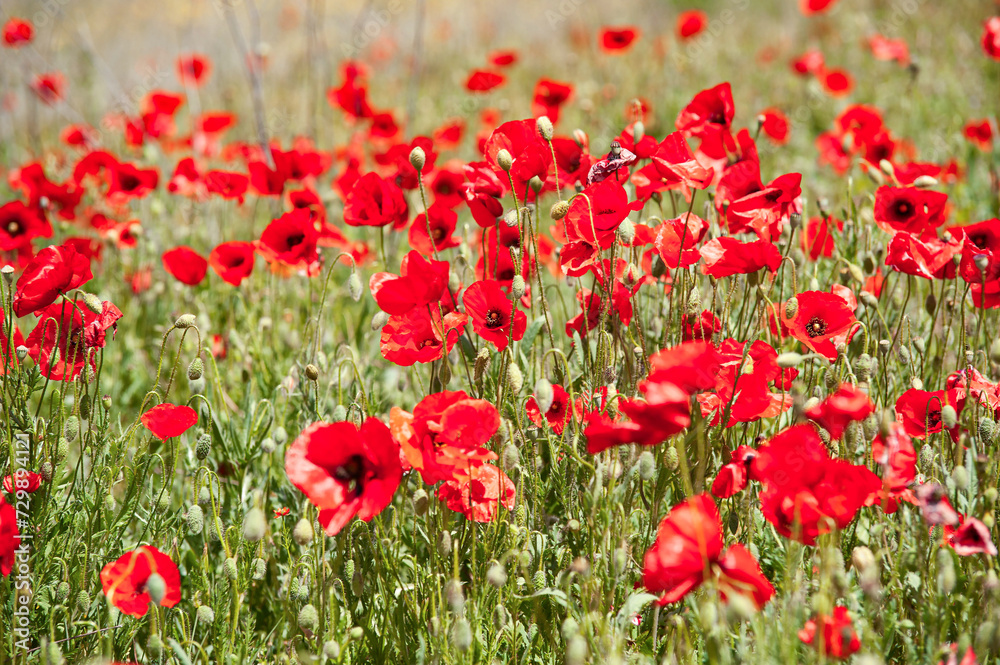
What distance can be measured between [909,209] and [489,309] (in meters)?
1.19

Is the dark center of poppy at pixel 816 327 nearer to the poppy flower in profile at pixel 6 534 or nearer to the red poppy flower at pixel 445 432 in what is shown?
the red poppy flower at pixel 445 432

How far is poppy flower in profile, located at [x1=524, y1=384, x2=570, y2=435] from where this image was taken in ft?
6.23

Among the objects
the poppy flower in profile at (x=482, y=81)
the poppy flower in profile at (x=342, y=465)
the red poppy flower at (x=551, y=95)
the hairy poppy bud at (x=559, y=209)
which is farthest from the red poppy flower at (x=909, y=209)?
the poppy flower in profile at (x=482, y=81)

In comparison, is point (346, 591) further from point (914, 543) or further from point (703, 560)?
point (914, 543)

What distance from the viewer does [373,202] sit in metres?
2.37

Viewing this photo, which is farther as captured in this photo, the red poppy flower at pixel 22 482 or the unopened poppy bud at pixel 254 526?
the red poppy flower at pixel 22 482

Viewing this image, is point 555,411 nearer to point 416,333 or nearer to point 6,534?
point 416,333

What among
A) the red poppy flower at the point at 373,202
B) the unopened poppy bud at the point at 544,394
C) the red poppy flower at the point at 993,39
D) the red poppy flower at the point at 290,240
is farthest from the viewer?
the red poppy flower at the point at 993,39

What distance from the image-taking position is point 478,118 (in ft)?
23.7

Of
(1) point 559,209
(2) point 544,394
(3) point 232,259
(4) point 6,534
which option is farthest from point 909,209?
(4) point 6,534

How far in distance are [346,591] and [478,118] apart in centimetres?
599

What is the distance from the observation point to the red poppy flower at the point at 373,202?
7.72 ft

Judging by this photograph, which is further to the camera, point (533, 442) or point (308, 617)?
point (533, 442)

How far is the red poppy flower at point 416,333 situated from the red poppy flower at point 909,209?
1.18 metres
